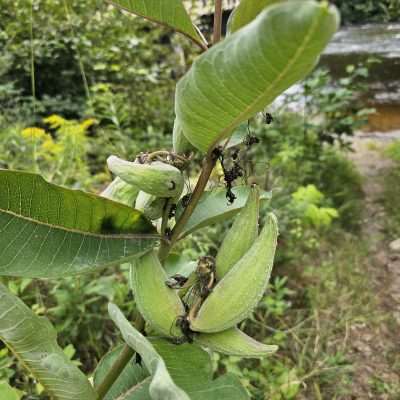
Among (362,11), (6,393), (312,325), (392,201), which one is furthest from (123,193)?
(362,11)

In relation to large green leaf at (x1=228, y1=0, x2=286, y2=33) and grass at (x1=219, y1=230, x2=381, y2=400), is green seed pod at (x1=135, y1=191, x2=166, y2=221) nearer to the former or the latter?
large green leaf at (x1=228, y1=0, x2=286, y2=33)

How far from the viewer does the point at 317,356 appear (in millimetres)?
1830

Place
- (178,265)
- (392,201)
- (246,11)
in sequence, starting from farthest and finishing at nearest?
1. (392,201)
2. (178,265)
3. (246,11)

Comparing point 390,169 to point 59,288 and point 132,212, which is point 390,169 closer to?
point 59,288

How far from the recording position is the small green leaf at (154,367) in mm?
380

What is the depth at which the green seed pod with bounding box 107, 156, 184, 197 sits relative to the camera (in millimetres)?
490

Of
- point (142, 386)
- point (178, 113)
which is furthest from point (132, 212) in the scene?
point (142, 386)

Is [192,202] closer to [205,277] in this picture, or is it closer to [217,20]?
[205,277]

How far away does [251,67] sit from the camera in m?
0.36

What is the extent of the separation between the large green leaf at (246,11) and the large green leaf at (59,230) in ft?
0.75

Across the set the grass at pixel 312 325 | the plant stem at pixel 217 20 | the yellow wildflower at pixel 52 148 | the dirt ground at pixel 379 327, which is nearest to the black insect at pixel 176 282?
the plant stem at pixel 217 20

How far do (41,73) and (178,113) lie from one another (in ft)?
12.0

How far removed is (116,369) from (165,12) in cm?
44

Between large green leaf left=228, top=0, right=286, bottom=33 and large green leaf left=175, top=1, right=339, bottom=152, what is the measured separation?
4.3 inches
